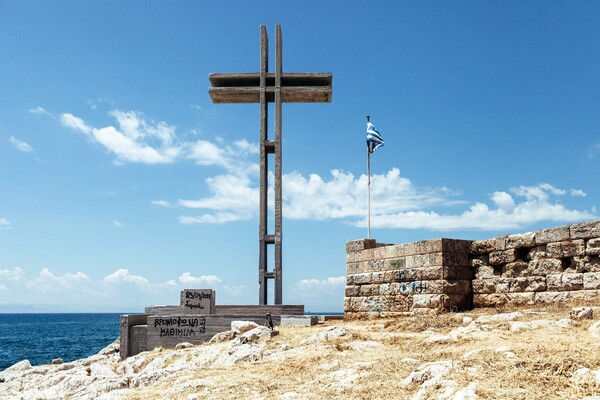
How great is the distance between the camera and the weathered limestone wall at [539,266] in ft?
39.7

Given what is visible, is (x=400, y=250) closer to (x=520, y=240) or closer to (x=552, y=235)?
(x=520, y=240)

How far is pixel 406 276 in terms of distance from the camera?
49.6ft

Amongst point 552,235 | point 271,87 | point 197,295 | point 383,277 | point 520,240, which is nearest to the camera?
point 552,235

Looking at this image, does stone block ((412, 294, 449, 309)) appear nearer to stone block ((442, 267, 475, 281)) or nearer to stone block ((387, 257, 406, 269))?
stone block ((442, 267, 475, 281))

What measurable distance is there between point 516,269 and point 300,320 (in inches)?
232

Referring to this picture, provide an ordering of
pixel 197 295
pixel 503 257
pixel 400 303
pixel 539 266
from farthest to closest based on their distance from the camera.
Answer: pixel 197 295 < pixel 400 303 < pixel 503 257 < pixel 539 266

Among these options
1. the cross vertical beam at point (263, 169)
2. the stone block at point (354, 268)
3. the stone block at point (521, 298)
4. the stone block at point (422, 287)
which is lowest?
the stone block at point (521, 298)

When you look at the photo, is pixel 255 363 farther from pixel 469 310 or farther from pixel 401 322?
pixel 469 310

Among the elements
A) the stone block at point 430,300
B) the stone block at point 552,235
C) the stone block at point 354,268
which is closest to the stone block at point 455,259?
the stone block at point 430,300

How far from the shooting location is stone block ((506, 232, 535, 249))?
43.2ft

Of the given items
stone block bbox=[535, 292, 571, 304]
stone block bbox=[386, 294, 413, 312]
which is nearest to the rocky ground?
stone block bbox=[386, 294, 413, 312]

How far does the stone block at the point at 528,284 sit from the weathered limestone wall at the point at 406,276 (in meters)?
1.32

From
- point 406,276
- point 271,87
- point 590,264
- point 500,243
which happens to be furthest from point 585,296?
point 271,87

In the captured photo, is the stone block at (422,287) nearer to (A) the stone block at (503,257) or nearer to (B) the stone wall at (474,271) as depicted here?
(B) the stone wall at (474,271)
